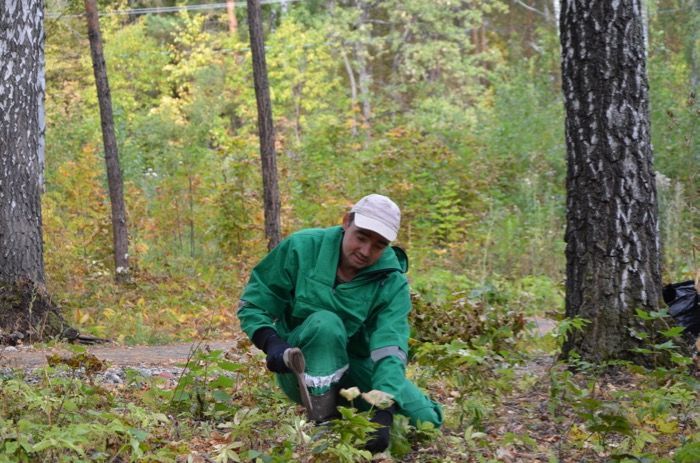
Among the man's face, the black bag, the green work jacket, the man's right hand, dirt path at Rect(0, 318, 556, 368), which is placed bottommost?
dirt path at Rect(0, 318, 556, 368)

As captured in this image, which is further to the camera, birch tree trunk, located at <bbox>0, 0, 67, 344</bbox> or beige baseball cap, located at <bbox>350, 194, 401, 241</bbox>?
birch tree trunk, located at <bbox>0, 0, 67, 344</bbox>

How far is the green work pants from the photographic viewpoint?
4.07m

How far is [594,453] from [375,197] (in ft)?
5.36

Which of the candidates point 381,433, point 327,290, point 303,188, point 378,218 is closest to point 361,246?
point 378,218

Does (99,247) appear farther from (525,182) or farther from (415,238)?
(525,182)

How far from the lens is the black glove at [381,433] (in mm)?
3906

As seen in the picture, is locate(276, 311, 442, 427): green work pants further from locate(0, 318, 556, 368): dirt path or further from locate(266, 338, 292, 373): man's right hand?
locate(0, 318, 556, 368): dirt path

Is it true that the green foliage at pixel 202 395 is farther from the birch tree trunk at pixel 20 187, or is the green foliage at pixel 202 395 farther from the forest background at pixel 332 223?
the birch tree trunk at pixel 20 187

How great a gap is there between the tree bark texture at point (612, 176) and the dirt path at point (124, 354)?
8.61 feet

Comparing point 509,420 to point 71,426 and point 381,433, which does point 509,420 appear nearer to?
point 381,433

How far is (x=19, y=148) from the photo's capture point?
7883 mm

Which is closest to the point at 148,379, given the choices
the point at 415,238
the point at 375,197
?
the point at 375,197

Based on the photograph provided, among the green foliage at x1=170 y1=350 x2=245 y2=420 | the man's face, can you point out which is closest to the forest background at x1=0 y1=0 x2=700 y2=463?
the green foliage at x1=170 y1=350 x2=245 y2=420

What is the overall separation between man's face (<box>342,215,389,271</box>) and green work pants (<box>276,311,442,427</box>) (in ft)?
0.90
